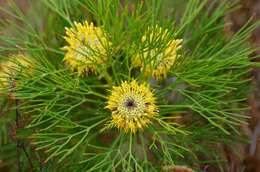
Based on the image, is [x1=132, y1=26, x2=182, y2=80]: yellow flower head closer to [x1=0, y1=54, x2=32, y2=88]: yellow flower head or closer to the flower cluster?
the flower cluster

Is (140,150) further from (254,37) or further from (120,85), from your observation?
(254,37)

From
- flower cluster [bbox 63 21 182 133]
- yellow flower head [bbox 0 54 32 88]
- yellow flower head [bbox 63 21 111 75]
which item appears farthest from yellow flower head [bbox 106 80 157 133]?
yellow flower head [bbox 0 54 32 88]

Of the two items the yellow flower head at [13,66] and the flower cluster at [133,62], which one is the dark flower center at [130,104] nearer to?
the flower cluster at [133,62]

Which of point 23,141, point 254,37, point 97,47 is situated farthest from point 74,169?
point 254,37

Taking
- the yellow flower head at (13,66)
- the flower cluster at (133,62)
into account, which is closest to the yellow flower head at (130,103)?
the flower cluster at (133,62)

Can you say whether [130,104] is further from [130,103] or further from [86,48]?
[86,48]

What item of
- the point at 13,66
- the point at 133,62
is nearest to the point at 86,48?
the point at 133,62

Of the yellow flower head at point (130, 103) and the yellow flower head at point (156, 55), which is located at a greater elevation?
the yellow flower head at point (156, 55)
